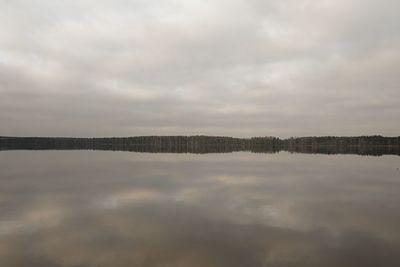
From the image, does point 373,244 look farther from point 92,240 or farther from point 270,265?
point 92,240

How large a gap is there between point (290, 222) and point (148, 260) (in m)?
6.29

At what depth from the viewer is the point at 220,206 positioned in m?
15.6

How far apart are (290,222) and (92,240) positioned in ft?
23.8

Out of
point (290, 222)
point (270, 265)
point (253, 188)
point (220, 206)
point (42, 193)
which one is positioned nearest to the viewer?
point (270, 265)

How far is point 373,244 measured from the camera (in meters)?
9.88

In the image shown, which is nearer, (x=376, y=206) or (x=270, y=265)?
(x=270, y=265)

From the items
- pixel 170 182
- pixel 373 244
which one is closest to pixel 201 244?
pixel 373 244

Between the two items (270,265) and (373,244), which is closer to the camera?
(270,265)

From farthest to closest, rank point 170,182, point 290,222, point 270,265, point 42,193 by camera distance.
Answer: point 170,182 < point 42,193 < point 290,222 < point 270,265

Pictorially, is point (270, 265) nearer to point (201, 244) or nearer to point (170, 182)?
point (201, 244)

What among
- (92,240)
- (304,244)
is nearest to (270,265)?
(304,244)

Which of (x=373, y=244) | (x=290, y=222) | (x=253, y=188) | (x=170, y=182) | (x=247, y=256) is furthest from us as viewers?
(x=170, y=182)

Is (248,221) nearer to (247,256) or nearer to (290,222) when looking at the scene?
(290,222)

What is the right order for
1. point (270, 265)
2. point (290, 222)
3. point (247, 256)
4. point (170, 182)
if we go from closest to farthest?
point (270, 265)
point (247, 256)
point (290, 222)
point (170, 182)
